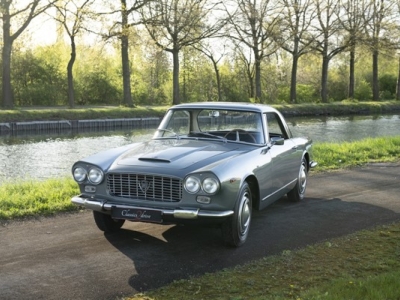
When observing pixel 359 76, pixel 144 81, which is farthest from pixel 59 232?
pixel 359 76

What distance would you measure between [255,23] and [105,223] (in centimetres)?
3376

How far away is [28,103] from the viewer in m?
40.6

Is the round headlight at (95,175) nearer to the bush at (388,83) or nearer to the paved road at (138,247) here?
the paved road at (138,247)

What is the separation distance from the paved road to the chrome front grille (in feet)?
1.99

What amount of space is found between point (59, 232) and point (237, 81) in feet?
155

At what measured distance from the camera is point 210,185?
525 centimetres

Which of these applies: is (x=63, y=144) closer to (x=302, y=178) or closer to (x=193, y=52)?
(x=302, y=178)

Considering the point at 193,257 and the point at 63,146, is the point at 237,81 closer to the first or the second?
the point at 63,146

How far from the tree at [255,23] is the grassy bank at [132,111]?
5.33 metres

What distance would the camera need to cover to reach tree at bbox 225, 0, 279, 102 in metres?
37.2

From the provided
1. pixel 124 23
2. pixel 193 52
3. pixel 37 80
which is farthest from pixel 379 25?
pixel 37 80

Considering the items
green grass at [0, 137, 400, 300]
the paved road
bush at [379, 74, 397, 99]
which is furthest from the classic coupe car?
bush at [379, 74, 397, 99]

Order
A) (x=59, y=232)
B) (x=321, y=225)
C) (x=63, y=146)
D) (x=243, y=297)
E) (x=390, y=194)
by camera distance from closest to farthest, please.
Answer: (x=243, y=297), (x=59, y=232), (x=321, y=225), (x=390, y=194), (x=63, y=146)

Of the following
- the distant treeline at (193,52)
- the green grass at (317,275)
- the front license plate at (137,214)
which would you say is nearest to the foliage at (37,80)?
the distant treeline at (193,52)
